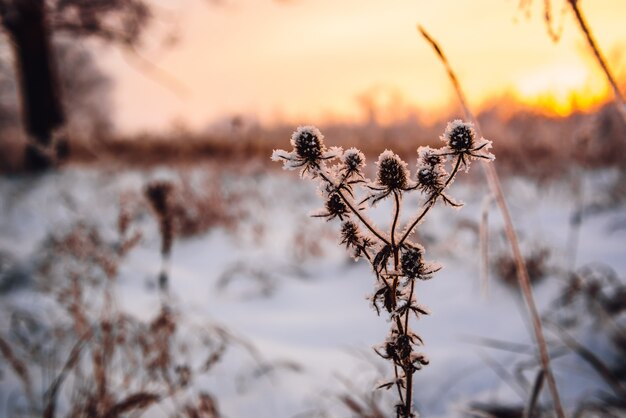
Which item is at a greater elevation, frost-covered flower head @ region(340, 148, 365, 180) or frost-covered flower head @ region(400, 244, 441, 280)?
frost-covered flower head @ region(340, 148, 365, 180)

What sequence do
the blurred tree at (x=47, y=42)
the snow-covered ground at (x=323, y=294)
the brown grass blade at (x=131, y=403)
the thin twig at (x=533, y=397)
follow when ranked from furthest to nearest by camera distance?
the blurred tree at (x=47, y=42)
the snow-covered ground at (x=323, y=294)
the brown grass blade at (x=131, y=403)
the thin twig at (x=533, y=397)

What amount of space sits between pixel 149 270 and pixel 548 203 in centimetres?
444

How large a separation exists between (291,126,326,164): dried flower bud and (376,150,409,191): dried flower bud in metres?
0.09

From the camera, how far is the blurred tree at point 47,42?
263 inches

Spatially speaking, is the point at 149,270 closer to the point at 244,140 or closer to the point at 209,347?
the point at 209,347

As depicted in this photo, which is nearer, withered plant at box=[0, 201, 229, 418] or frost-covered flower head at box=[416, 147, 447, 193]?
frost-covered flower head at box=[416, 147, 447, 193]

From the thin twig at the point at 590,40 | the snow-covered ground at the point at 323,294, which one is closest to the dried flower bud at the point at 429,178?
the thin twig at the point at 590,40

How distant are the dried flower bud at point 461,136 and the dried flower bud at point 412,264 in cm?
16

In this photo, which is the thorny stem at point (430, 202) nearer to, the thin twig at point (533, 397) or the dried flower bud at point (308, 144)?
the dried flower bud at point (308, 144)

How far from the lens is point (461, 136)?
0.53 m

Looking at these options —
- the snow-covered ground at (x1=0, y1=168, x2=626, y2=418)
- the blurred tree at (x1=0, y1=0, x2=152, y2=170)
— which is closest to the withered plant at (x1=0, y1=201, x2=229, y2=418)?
the snow-covered ground at (x1=0, y1=168, x2=626, y2=418)

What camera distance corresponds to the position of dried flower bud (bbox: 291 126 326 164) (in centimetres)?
53

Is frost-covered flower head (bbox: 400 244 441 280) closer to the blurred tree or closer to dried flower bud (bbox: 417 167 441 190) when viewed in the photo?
dried flower bud (bbox: 417 167 441 190)

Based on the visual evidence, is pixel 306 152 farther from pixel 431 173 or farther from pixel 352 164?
pixel 431 173
